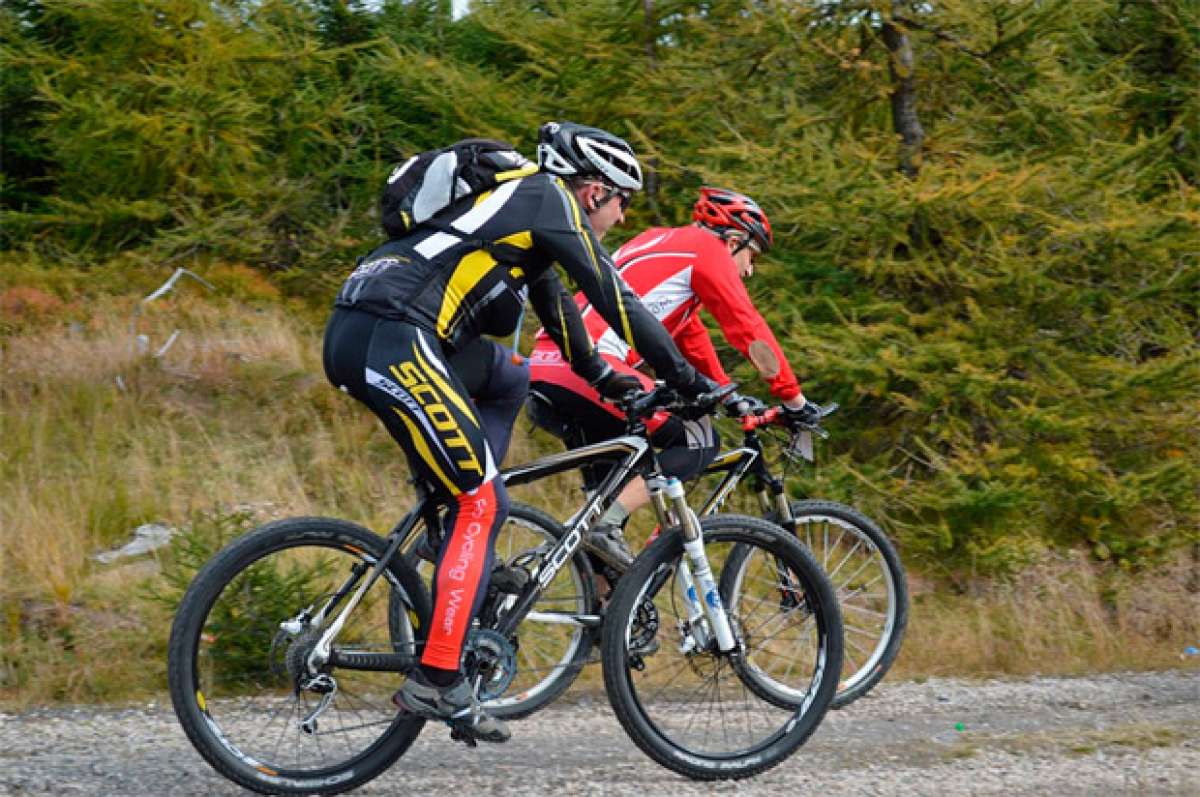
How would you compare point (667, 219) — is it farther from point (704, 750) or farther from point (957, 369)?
point (704, 750)

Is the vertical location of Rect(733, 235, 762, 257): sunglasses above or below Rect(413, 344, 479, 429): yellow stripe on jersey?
above

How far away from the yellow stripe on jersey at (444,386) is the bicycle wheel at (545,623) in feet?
3.12

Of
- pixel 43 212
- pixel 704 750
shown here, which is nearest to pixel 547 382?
pixel 704 750

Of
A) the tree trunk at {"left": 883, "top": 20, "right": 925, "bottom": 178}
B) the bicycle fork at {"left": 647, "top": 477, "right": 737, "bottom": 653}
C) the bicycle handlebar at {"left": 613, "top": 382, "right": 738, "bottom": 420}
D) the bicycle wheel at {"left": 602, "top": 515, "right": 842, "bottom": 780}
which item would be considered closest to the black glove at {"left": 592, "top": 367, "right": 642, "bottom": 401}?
the bicycle handlebar at {"left": 613, "top": 382, "right": 738, "bottom": 420}

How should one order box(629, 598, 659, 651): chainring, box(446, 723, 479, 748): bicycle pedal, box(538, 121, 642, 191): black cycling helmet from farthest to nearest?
box(629, 598, 659, 651): chainring < box(538, 121, 642, 191): black cycling helmet < box(446, 723, 479, 748): bicycle pedal

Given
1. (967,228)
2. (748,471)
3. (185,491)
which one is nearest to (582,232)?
(748,471)

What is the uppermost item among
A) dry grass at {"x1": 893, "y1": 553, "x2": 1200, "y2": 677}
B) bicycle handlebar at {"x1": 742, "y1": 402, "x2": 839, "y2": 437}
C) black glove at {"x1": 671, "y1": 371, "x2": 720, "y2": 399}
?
black glove at {"x1": 671, "y1": 371, "x2": 720, "y2": 399}

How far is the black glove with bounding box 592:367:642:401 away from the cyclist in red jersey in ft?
2.33

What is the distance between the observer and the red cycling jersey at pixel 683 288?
5.84 meters

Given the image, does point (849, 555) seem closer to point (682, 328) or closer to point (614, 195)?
point (682, 328)

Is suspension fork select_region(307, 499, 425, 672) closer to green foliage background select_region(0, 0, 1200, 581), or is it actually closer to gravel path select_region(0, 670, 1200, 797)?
gravel path select_region(0, 670, 1200, 797)

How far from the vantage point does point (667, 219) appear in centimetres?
1109

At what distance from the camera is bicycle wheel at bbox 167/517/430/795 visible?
4.18 metres

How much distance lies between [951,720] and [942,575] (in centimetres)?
295
